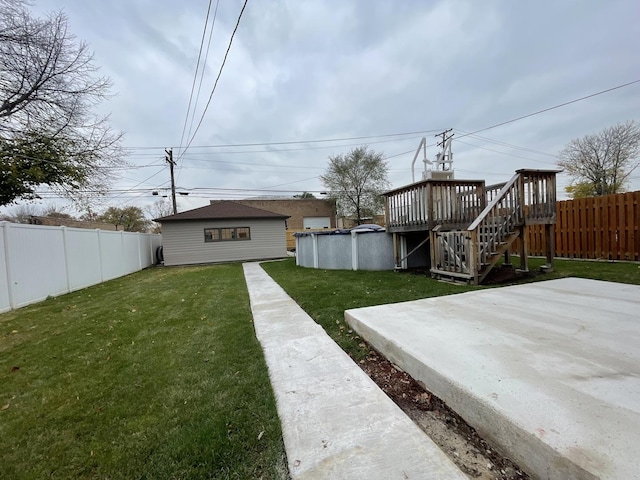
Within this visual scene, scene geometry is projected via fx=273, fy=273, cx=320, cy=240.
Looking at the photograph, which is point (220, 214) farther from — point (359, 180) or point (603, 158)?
point (603, 158)

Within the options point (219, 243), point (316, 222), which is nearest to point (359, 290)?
point (219, 243)

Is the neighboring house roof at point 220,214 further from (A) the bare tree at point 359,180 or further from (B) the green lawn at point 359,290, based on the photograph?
(A) the bare tree at point 359,180

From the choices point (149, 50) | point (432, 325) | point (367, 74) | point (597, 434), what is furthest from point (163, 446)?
point (367, 74)

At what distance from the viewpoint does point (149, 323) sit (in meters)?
A: 4.18

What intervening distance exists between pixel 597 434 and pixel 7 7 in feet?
43.6

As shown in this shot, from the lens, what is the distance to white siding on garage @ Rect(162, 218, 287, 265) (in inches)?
576

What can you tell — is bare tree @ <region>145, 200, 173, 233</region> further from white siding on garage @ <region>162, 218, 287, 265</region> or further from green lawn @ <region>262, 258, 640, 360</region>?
green lawn @ <region>262, 258, 640, 360</region>

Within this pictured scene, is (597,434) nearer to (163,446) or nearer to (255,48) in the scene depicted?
(163,446)

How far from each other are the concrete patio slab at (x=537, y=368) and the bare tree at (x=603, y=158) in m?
23.1

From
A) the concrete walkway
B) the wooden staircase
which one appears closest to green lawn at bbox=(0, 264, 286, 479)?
the concrete walkway

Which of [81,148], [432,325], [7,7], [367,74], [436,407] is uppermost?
[7,7]

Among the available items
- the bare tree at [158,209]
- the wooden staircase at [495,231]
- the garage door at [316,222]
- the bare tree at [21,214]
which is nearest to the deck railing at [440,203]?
the wooden staircase at [495,231]

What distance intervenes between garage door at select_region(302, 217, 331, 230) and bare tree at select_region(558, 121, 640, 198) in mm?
22544

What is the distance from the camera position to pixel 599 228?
7816 millimetres
